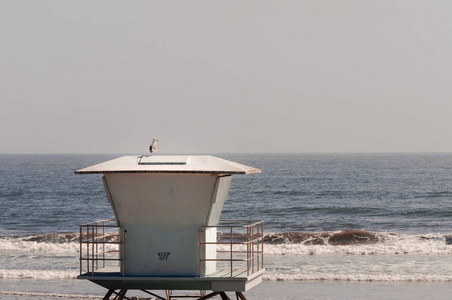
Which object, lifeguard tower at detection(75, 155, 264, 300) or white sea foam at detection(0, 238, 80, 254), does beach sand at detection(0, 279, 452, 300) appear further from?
white sea foam at detection(0, 238, 80, 254)

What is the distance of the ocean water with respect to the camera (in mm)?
24828

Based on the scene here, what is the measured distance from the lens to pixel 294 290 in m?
22.4

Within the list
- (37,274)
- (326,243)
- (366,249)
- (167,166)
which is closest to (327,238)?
(326,243)

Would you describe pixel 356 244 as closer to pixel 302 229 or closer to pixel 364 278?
pixel 302 229

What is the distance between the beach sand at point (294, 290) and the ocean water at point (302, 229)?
2.7 inches

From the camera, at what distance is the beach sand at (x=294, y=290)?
2139cm

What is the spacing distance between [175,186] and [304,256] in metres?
18.7

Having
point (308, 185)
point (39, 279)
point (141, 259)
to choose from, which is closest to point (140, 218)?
point (141, 259)

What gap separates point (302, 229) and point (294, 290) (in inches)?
874

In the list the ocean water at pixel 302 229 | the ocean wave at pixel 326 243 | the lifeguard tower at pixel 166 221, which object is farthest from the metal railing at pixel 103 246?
the ocean wave at pixel 326 243

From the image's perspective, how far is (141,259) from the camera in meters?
13.3

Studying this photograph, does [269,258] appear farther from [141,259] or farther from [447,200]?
→ [447,200]

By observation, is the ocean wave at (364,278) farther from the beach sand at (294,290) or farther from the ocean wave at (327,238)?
the ocean wave at (327,238)

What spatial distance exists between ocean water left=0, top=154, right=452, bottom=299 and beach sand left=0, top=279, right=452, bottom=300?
7cm
